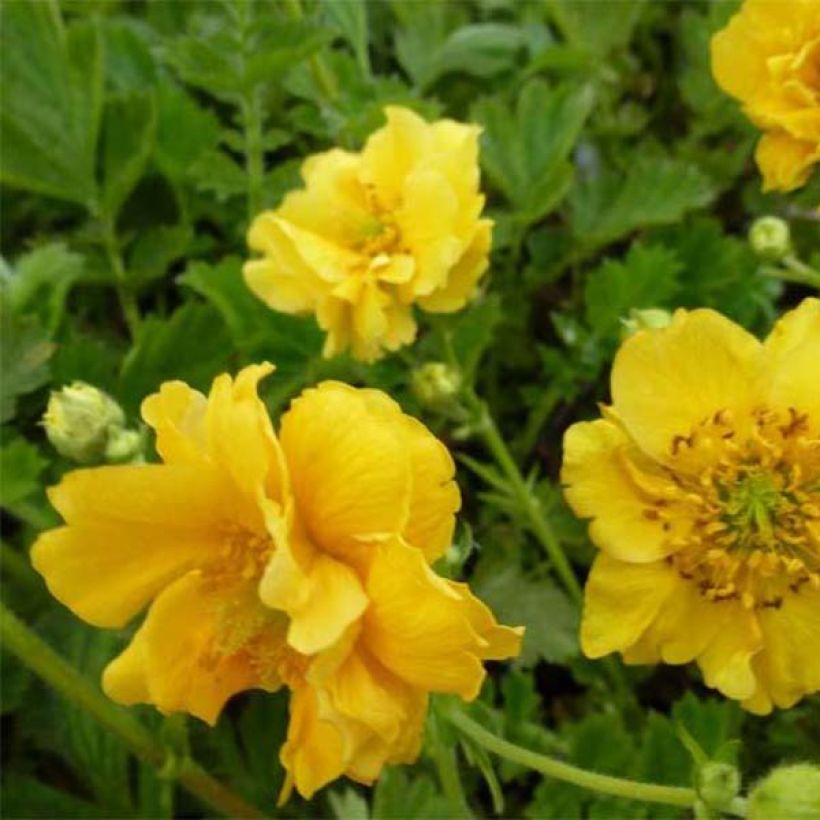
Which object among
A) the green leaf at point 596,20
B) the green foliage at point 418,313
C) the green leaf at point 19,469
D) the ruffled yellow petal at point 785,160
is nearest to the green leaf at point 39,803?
the green foliage at point 418,313

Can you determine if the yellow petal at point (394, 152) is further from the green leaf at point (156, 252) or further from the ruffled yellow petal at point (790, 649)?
the ruffled yellow petal at point (790, 649)

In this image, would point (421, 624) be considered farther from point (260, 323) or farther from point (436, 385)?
point (260, 323)

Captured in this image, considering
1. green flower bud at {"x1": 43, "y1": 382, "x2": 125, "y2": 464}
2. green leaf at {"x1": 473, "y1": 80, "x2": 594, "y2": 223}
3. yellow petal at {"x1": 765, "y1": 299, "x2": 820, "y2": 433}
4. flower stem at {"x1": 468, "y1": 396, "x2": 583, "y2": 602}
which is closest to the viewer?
yellow petal at {"x1": 765, "y1": 299, "x2": 820, "y2": 433}

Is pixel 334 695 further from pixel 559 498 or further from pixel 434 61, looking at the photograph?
pixel 434 61

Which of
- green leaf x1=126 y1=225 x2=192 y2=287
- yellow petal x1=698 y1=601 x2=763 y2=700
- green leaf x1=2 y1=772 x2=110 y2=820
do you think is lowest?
green leaf x1=2 y1=772 x2=110 y2=820

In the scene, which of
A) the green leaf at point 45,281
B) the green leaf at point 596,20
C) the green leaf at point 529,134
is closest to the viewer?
the green leaf at point 45,281

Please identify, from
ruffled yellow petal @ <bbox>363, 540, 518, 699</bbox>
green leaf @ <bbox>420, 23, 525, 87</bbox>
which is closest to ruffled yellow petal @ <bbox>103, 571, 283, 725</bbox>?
ruffled yellow petal @ <bbox>363, 540, 518, 699</bbox>

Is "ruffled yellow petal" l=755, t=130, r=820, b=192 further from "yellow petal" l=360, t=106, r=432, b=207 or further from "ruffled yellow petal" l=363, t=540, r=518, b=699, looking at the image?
"ruffled yellow petal" l=363, t=540, r=518, b=699
